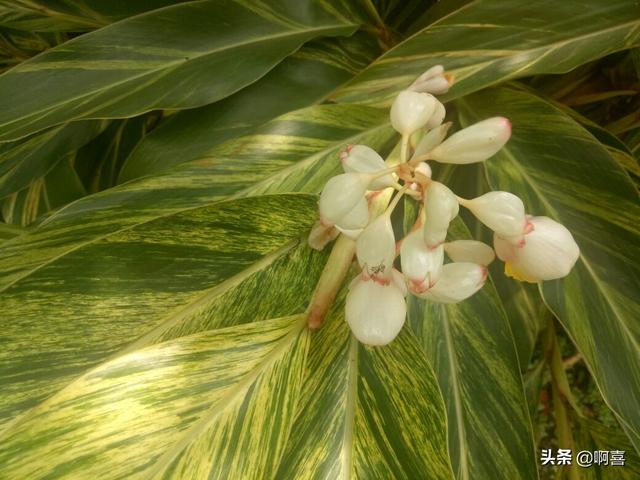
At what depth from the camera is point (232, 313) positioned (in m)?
0.50

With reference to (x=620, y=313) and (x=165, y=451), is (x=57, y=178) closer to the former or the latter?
(x=165, y=451)

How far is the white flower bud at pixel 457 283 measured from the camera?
0.38m

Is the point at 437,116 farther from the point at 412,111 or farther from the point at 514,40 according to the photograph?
the point at 514,40

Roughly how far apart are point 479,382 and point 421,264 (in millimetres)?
379

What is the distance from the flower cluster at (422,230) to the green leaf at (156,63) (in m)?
0.40

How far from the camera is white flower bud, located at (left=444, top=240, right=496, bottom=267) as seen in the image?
16.3 inches

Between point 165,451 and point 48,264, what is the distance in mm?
169

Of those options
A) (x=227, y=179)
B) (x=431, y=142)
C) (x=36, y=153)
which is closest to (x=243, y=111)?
(x=227, y=179)

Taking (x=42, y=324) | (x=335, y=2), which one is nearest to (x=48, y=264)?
(x=42, y=324)

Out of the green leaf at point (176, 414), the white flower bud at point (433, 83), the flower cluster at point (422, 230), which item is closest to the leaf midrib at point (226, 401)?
the green leaf at point (176, 414)

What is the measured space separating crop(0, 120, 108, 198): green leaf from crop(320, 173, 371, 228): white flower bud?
27.8 inches

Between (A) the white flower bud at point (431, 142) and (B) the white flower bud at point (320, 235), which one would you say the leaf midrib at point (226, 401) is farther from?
(A) the white flower bud at point (431, 142)

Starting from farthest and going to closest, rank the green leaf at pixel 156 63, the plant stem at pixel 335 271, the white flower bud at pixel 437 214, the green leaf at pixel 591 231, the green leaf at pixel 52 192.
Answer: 1. the green leaf at pixel 52 192
2. the green leaf at pixel 156 63
3. the green leaf at pixel 591 231
4. the plant stem at pixel 335 271
5. the white flower bud at pixel 437 214

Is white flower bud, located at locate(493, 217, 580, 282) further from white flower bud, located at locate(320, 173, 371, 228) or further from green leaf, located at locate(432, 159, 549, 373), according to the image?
green leaf, located at locate(432, 159, 549, 373)
